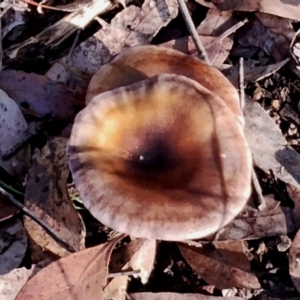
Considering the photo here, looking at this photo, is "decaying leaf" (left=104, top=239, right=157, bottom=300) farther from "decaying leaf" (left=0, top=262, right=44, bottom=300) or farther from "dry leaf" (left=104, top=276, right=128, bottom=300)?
"decaying leaf" (left=0, top=262, right=44, bottom=300)

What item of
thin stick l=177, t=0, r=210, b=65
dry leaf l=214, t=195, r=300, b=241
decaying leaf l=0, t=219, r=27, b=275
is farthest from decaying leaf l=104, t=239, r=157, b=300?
thin stick l=177, t=0, r=210, b=65

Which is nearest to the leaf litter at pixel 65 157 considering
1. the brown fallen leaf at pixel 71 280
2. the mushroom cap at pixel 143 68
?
the brown fallen leaf at pixel 71 280

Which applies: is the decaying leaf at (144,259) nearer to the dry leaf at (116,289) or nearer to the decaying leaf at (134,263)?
the decaying leaf at (134,263)

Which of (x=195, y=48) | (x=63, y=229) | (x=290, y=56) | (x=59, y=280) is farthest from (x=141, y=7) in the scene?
(x=59, y=280)

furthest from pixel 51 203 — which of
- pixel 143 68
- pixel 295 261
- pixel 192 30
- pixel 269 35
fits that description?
pixel 269 35

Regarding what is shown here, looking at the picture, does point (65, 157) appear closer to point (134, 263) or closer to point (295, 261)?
point (134, 263)

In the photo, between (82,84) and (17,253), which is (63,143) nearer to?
(82,84)
